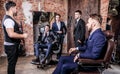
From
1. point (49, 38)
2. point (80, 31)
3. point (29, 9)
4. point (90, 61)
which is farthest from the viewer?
point (29, 9)

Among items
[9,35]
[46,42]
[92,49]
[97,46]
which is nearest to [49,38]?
[46,42]

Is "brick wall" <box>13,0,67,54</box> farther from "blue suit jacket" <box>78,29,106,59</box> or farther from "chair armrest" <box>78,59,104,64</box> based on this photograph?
"chair armrest" <box>78,59,104,64</box>

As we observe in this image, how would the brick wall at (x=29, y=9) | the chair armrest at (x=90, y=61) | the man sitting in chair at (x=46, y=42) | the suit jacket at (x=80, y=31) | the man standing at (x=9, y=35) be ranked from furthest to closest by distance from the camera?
1. the brick wall at (x=29, y=9)
2. the man sitting in chair at (x=46, y=42)
3. the suit jacket at (x=80, y=31)
4. the man standing at (x=9, y=35)
5. the chair armrest at (x=90, y=61)

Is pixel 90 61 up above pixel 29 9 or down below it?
below

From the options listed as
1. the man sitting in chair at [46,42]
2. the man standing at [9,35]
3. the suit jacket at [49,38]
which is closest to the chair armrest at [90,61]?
the man standing at [9,35]

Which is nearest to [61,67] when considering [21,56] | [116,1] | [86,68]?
[86,68]

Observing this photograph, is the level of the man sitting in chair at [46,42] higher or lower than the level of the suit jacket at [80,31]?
lower

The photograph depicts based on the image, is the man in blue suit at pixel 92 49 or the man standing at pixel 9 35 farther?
the man standing at pixel 9 35

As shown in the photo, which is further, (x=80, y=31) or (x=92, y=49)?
(x=80, y=31)

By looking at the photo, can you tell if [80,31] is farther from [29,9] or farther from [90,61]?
[29,9]

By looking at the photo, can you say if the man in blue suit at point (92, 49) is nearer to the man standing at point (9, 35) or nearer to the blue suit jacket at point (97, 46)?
the blue suit jacket at point (97, 46)

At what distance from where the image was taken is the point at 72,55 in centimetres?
416

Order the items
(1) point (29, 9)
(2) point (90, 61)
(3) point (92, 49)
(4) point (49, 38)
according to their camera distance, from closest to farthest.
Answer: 1. (2) point (90, 61)
2. (3) point (92, 49)
3. (4) point (49, 38)
4. (1) point (29, 9)

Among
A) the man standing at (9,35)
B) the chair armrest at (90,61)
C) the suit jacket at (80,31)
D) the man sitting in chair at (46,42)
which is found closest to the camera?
the chair armrest at (90,61)
